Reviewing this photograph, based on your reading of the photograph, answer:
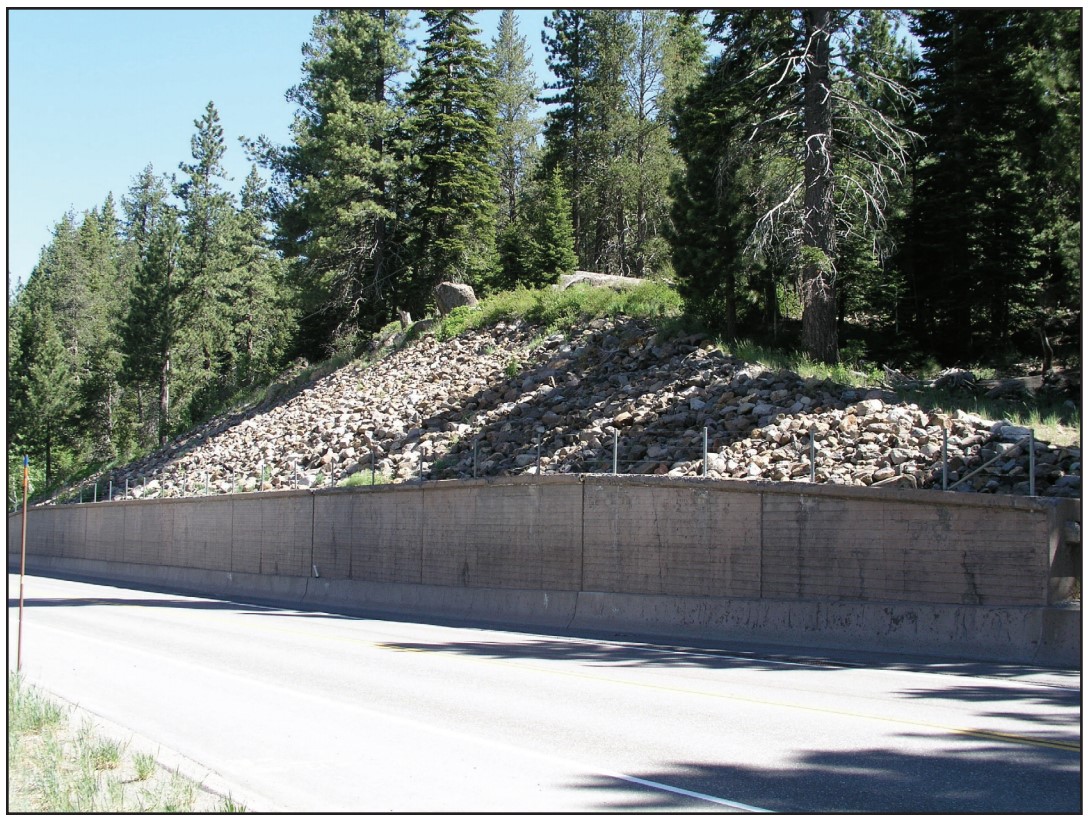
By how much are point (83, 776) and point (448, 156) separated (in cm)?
4276

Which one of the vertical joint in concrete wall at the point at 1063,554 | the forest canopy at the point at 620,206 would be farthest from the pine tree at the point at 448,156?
the vertical joint in concrete wall at the point at 1063,554

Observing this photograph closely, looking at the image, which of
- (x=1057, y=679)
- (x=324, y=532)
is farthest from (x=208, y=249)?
(x=1057, y=679)

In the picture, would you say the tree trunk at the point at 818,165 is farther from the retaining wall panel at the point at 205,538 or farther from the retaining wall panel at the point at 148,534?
the retaining wall panel at the point at 148,534

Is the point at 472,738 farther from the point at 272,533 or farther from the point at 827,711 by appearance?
the point at 272,533

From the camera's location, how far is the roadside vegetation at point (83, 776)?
241 inches

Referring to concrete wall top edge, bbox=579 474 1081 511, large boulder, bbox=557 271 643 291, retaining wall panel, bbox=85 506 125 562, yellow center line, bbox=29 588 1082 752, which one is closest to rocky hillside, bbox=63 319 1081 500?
concrete wall top edge, bbox=579 474 1081 511

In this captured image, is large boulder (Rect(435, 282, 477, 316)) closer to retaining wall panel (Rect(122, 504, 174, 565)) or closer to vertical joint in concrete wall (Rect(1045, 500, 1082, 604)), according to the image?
retaining wall panel (Rect(122, 504, 174, 565))

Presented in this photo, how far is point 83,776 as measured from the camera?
665 centimetres

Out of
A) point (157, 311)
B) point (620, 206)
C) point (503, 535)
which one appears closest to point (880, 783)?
point (503, 535)

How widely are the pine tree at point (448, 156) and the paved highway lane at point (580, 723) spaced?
33749 mm

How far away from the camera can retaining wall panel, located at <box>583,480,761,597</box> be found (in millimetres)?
16281

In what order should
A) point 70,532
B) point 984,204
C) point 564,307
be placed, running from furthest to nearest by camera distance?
point 70,532 < point 564,307 < point 984,204

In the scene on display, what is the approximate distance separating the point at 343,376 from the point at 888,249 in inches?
1014

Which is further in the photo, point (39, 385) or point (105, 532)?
point (39, 385)
